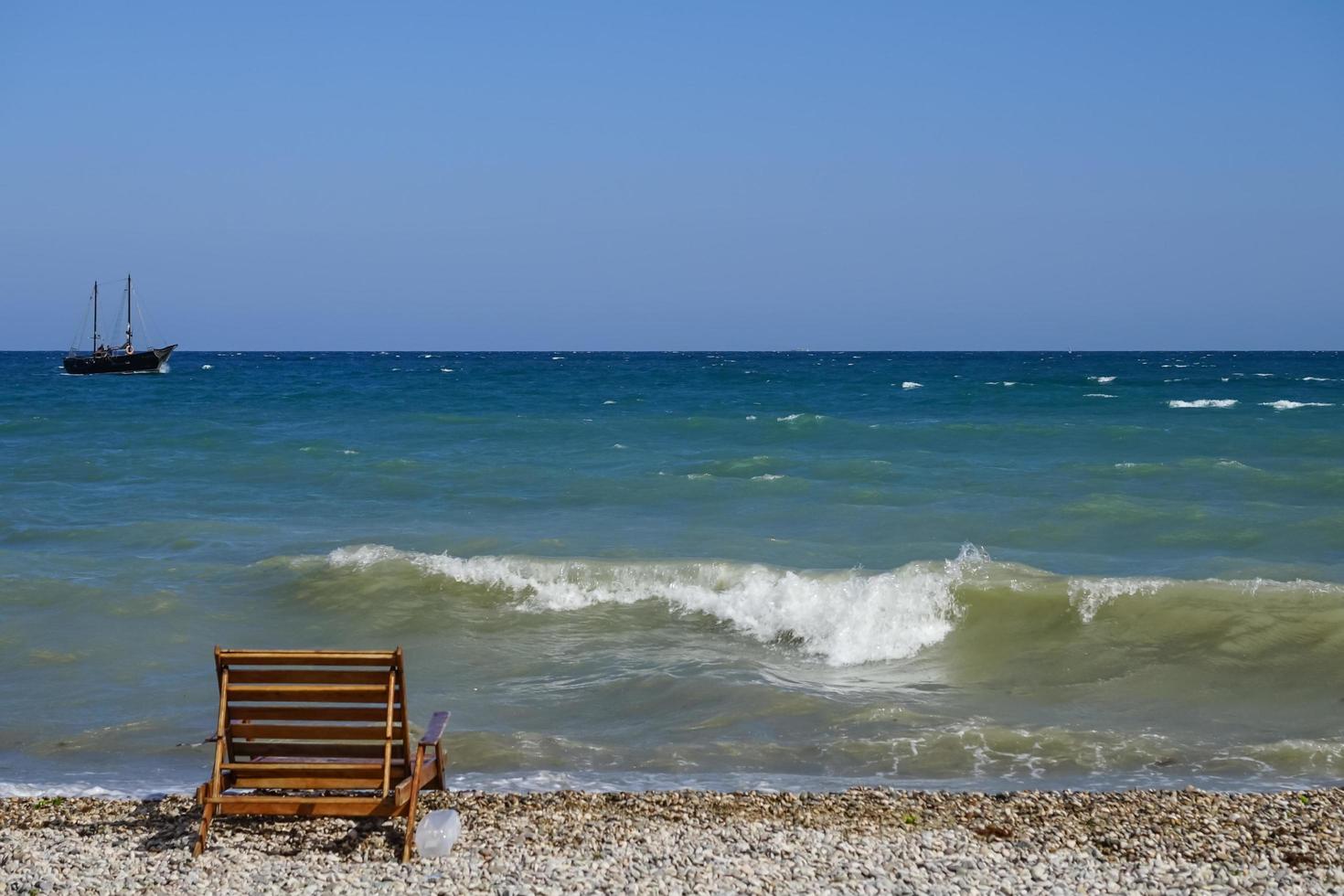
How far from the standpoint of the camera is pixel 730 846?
5.72m

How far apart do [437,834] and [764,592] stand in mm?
6557

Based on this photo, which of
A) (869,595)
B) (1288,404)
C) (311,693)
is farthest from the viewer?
(1288,404)

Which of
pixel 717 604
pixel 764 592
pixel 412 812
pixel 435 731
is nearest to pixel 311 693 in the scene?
pixel 435 731

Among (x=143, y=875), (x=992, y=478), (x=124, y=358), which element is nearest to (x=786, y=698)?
(x=143, y=875)

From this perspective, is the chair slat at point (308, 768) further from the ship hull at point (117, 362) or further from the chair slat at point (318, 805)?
the ship hull at point (117, 362)

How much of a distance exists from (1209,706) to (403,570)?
806cm

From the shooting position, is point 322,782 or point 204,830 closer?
point 204,830

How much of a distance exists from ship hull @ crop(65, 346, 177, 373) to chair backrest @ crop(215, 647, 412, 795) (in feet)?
212

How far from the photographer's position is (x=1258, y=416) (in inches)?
1284

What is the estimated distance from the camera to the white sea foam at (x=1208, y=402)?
3878cm

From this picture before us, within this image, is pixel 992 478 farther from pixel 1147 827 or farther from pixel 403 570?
pixel 1147 827

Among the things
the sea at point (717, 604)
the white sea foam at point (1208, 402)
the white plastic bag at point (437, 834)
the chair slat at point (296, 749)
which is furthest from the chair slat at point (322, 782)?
A: the white sea foam at point (1208, 402)

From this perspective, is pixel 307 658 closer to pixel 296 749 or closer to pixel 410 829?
pixel 296 749

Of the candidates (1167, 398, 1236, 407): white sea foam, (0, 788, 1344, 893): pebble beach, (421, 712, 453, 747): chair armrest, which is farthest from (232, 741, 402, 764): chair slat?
(1167, 398, 1236, 407): white sea foam
